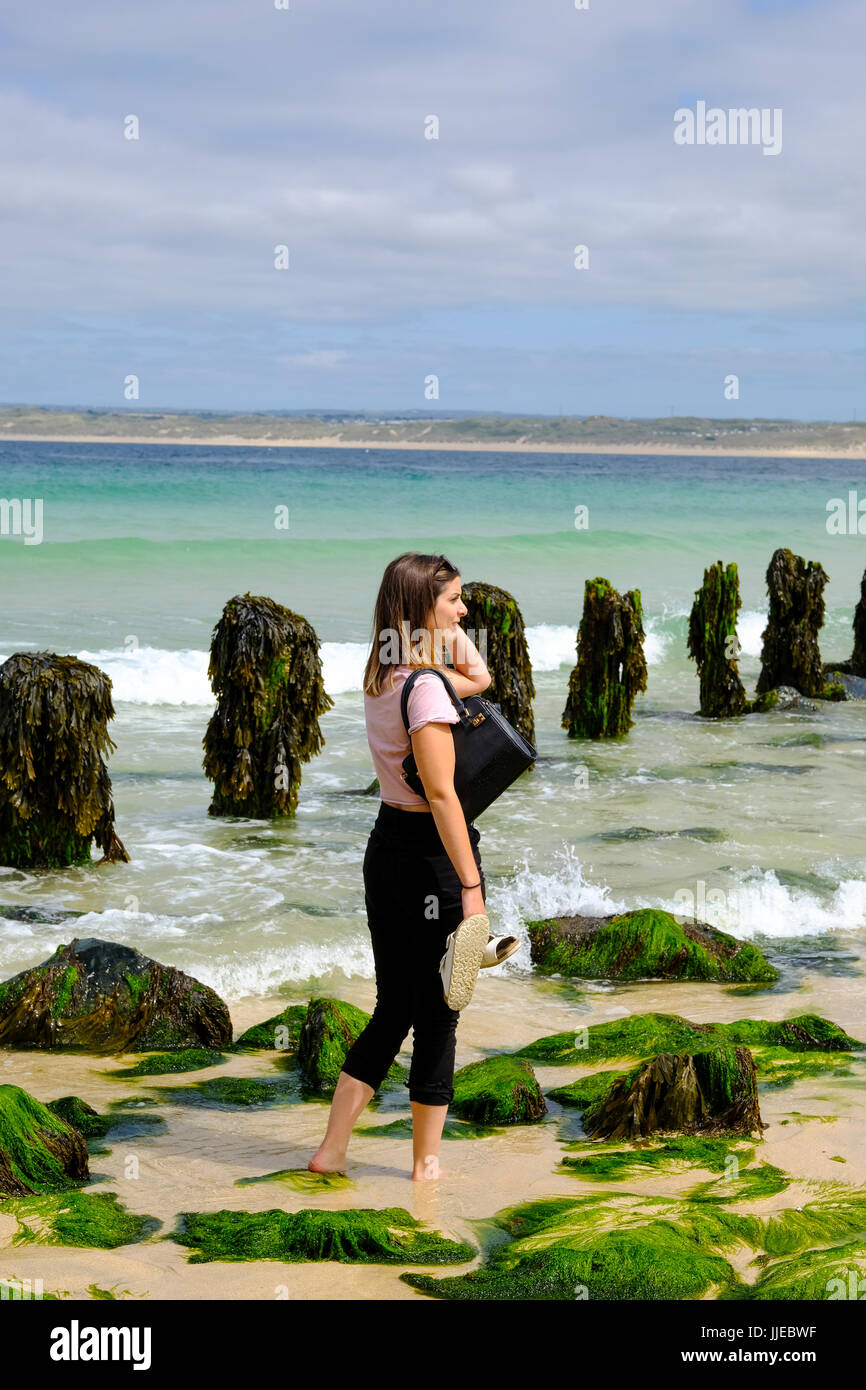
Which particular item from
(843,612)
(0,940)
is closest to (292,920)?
(0,940)

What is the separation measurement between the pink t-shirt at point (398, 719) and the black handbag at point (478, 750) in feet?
0.13

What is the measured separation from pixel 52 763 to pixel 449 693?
17.4ft

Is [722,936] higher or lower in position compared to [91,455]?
lower

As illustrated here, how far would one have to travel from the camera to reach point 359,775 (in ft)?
41.7

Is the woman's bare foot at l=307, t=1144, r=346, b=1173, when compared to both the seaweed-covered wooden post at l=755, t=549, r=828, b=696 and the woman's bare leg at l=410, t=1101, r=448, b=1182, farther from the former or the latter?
the seaweed-covered wooden post at l=755, t=549, r=828, b=696

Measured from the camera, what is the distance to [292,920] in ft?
26.9

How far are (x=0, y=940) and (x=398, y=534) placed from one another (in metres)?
37.1

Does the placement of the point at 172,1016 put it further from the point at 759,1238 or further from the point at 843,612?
the point at 843,612

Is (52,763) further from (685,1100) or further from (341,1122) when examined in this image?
(685,1100)

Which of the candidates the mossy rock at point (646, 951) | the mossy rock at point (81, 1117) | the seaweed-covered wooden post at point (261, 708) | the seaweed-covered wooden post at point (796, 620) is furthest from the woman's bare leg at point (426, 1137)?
the seaweed-covered wooden post at point (796, 620)

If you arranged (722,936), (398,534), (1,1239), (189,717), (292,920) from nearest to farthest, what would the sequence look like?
1. (1,1239)
2. (722,936)
3. (292,920)
4. (189,717)
5. (398,534)

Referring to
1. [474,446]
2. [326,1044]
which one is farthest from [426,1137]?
[474,446]

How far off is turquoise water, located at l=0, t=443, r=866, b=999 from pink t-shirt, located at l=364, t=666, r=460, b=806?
122 inches

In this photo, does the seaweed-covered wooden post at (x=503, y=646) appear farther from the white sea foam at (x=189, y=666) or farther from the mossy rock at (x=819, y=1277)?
the mossy rock at (x=819, y=1277)
